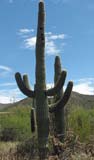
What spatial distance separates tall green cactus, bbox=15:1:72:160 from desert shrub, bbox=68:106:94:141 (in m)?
3.50

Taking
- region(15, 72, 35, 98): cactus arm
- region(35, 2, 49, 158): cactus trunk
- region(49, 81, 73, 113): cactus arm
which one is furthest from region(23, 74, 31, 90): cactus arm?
region(49, 81, 73, 113): cactus arm

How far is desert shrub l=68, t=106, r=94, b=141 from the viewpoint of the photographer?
66.7 feet

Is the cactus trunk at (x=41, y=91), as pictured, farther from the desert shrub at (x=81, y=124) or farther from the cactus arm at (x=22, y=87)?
the desert shrub at (x=81, y=124)

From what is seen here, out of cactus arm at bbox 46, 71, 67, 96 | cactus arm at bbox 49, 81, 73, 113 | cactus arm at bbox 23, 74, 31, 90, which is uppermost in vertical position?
cactus arm at bbox 23, 74, 31, 90

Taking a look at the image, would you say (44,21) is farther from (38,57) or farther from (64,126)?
(64,126)

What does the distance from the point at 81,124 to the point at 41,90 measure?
5233 millimetres

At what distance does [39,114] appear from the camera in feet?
53.0

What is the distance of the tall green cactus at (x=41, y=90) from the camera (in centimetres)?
1606

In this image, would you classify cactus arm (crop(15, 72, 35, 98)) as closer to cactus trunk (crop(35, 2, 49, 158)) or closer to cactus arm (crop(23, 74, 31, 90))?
cactus arm (crop(23, 74, 31, 90))

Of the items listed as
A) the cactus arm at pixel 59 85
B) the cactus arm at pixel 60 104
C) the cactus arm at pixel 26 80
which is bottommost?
the cactus arm at pixel 60 104

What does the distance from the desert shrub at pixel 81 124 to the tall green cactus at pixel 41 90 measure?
3.50 meters

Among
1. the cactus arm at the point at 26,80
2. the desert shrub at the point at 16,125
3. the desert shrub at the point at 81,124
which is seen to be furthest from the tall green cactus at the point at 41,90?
the desert shrub at the point at 16,125

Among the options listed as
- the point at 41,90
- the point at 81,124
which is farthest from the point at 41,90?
the point at 81,124

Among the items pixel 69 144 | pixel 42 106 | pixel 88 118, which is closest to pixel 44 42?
pixel 42 106
